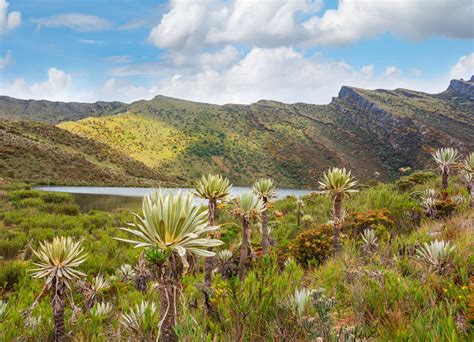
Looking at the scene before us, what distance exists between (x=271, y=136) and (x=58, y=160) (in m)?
96.4

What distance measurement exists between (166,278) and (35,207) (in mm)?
20855

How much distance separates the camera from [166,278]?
222 centimetres

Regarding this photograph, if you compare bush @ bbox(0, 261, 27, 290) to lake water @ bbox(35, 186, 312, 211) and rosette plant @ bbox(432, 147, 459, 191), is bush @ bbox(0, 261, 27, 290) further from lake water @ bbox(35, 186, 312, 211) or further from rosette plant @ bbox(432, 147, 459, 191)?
rosette plant @ bbox(432, 147, 459, 191)

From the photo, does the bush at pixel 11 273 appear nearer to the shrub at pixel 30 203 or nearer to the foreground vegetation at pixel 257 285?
the foreground vegetation at pixel 257 285

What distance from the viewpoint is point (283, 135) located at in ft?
446

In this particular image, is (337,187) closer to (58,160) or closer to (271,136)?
(58,160)

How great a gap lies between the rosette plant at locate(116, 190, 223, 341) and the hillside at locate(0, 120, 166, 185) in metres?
44.1

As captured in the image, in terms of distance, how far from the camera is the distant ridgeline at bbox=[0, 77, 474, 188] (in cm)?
9569

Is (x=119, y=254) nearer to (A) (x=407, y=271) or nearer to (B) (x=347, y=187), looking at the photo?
(B) (x=347, y=187)

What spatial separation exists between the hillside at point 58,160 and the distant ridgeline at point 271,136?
0.47 m

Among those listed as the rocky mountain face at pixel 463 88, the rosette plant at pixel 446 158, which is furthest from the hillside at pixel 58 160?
the rocky mountain face at pixel 463 88

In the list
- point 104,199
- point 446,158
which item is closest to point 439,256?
point 446,158

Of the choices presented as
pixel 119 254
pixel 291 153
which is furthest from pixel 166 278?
pixel 291 153

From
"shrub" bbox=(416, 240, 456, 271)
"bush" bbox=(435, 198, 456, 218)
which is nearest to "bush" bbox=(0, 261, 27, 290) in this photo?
"shrub" bbox=(416, 240, 456, 271)
